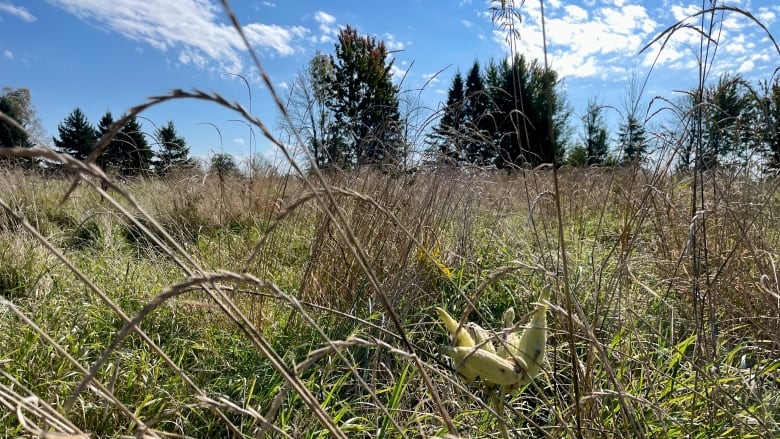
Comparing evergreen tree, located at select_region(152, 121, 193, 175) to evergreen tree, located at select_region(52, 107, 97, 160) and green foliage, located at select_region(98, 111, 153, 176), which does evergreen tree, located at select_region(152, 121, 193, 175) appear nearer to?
green foliage, located at select_region(98, 111, 153, 176)

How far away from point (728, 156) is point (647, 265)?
87 centimetres

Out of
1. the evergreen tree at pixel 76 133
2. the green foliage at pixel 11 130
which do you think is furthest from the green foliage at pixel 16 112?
the evergreen tree at pixel 76 133

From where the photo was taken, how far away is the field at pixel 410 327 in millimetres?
1011

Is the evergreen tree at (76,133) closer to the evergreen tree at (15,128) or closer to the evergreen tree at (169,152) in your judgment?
the evergreen tree at (15,128)

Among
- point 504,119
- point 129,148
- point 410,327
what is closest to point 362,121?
point 504,119

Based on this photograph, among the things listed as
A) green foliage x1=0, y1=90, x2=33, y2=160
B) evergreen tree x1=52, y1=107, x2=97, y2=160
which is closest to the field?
green foliage x1=0, y1=90, x2=33, y2=160

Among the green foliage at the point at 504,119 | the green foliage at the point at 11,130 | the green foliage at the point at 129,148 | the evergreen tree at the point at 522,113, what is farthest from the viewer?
the green foliage at the point at 129,148

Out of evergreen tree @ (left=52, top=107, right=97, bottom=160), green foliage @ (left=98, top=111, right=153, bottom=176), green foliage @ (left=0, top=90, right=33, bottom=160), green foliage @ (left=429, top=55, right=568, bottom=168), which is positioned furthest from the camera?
evergreen tree @ (left=52, top=107, right=97, bottom=160)

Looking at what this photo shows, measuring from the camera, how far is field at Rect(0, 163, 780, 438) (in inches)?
A: 39.8

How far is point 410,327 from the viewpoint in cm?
170

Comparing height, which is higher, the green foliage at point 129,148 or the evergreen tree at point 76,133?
the evergreen tree at point 76,133

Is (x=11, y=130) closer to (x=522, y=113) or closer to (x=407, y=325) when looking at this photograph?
(x=407, y=325)

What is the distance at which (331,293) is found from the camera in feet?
5.99

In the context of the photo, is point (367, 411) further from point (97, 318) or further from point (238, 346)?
point (97, 318)
